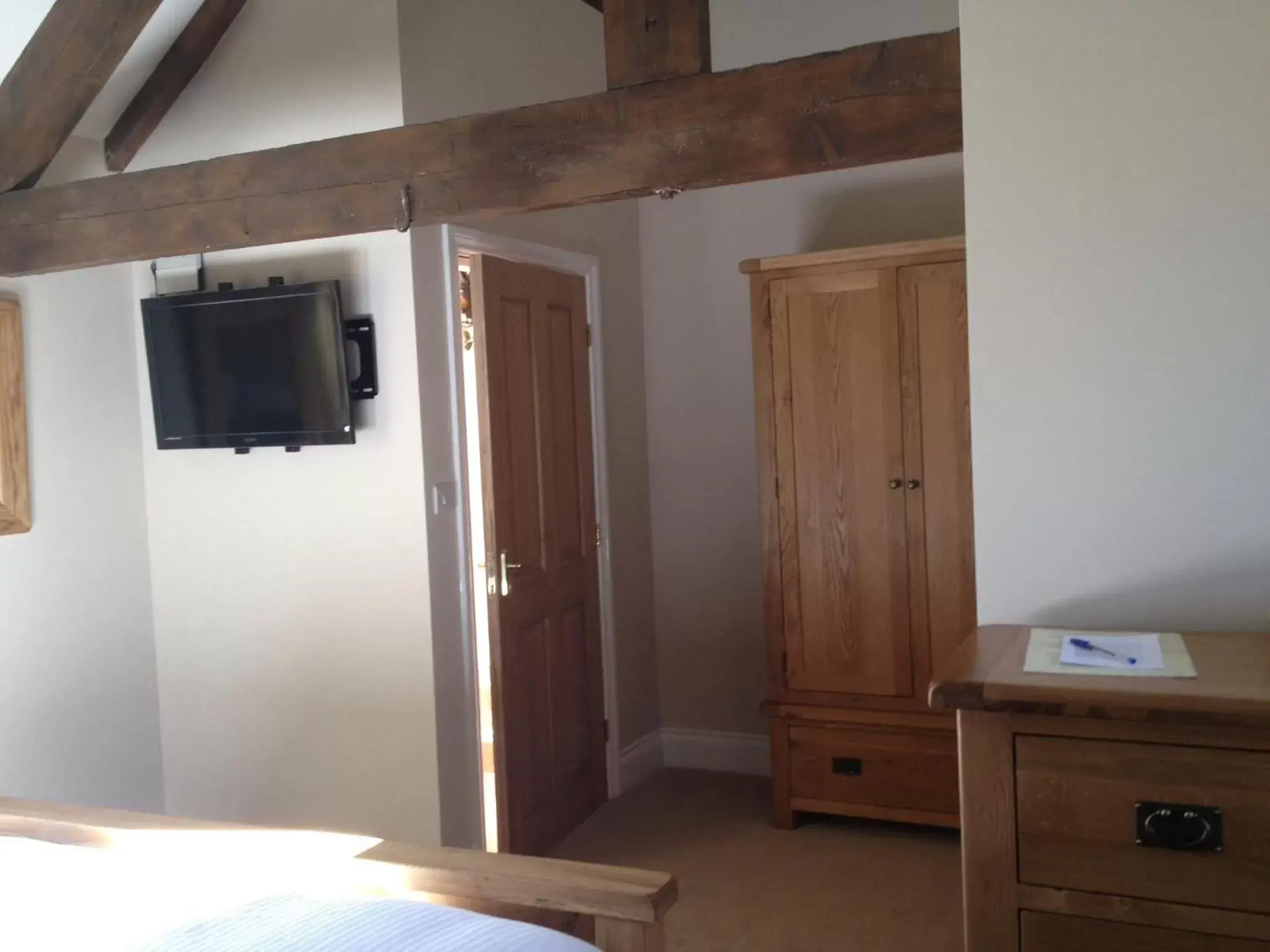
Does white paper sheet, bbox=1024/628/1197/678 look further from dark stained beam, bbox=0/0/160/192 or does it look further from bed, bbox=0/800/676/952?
dark stained beam, bbox=0/0/160/192

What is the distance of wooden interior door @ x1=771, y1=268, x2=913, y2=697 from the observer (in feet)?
11.9

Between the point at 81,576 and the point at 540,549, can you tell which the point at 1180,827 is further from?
the point at 81,576

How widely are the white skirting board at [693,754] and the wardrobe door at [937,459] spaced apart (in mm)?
1016

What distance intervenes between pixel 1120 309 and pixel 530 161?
1.32 m

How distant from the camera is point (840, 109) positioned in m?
2.27

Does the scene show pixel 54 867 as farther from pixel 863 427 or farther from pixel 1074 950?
pixel 863 427

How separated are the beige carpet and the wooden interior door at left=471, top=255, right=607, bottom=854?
24cm

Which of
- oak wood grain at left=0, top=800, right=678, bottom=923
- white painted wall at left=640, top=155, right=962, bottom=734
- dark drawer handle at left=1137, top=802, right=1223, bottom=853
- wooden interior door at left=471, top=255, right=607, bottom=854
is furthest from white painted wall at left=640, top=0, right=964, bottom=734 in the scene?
dark drawer handle at left=1137, top=802, right=1223, bottom=853

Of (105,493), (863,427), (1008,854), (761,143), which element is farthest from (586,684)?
(1008,854)

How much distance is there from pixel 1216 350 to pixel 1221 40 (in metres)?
0.50

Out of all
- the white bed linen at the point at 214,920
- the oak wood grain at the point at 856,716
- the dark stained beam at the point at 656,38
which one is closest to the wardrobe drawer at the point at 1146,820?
the white bed linen at the point at 214,920

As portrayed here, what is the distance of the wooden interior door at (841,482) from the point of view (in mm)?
3617

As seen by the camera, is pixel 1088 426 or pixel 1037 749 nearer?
pixel 1037 749

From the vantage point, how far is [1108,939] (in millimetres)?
1484
